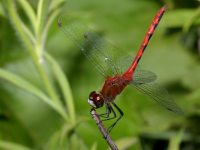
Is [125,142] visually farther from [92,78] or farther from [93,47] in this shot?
[92,78]

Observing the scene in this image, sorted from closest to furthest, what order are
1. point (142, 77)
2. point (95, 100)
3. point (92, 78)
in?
point (95, 100) → point (142, 77) → point (92, 78)

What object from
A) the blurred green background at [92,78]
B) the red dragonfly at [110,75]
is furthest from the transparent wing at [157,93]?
the blurred green background at [92,78]

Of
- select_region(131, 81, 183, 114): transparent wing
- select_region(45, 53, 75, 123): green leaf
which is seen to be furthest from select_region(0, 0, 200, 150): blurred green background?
select_region(131, 81, 183, 114): transparent wing

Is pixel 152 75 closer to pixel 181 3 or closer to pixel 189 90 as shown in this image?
pixel 189 90

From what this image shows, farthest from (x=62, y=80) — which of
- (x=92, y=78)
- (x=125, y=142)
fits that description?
(x=92, y=78)

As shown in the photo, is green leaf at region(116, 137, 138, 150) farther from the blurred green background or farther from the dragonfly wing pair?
the dragonfly wing pair

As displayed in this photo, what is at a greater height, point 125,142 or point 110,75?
point 110,75

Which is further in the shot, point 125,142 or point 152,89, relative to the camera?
point 125,142
